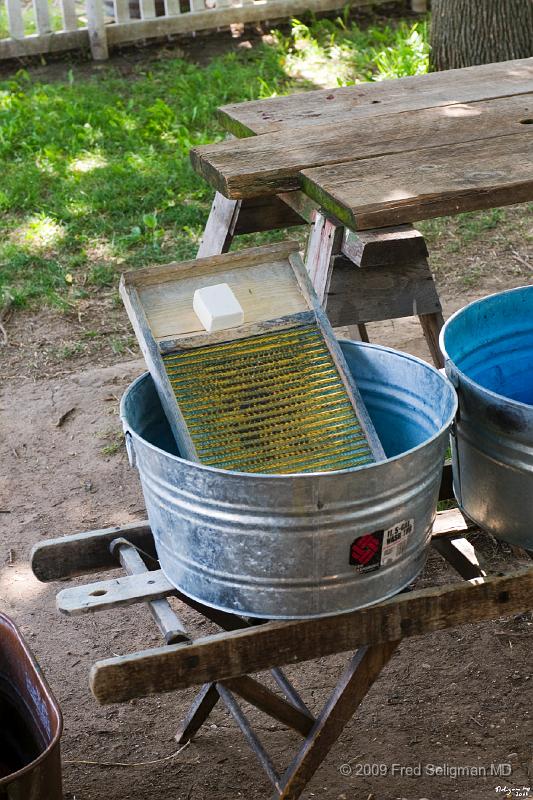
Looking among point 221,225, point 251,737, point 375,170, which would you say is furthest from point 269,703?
point 221,225

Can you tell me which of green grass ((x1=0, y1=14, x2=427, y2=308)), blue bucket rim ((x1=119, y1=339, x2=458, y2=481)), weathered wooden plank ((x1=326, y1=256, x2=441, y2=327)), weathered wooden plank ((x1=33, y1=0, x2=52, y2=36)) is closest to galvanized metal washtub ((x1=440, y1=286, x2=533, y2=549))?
blue bucket rim ((x1=119, y1=339, x2=458, y2=481))

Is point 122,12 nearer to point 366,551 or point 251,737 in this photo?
point 251,737

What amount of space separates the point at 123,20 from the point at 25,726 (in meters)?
6.65

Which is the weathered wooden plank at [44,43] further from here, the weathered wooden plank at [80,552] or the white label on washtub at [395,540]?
the white label on washtub at [395,540]

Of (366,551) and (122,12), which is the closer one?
(366,551)

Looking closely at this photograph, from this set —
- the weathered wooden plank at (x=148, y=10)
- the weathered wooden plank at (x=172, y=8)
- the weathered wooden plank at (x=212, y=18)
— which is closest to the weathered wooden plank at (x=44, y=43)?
the weathered wooden plank at (x=212, y=18)

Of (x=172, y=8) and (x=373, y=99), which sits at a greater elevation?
(x=373, y=99)

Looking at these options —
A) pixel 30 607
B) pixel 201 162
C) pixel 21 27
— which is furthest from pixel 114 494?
pixel 21 27

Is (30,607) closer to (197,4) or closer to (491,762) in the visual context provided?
(491,762)

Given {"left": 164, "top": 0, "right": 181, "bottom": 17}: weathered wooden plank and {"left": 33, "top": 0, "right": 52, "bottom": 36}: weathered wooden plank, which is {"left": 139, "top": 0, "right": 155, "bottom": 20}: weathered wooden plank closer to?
{"left": 164, "top": 0, "right": 181, "bottom": 17}: weathered wooden plank

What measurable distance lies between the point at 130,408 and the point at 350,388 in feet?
1.59

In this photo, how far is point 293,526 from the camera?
5.85 feet

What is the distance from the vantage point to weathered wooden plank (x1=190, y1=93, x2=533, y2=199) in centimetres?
255

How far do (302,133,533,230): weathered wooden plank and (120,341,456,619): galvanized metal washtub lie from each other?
0.46m
